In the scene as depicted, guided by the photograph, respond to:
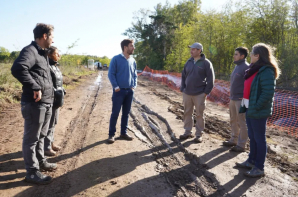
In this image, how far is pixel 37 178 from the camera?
3.30 meters

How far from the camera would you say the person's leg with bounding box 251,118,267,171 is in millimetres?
3589

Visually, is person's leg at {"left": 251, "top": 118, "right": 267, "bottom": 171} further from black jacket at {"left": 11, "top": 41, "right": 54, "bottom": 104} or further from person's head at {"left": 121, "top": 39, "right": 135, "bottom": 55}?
black jacket at {"left": 11, "top": 41, "right": 54, "bottom": 104}

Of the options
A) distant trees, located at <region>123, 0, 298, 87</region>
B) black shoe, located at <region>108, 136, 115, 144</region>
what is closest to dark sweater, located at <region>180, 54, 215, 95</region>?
black shoe, located at <region>108, 136, 115, 144</region>

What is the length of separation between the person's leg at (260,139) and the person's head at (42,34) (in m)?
3.35

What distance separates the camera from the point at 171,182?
11.3 feet

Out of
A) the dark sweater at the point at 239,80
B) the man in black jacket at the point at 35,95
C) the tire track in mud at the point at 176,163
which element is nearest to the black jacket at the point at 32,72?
the man in black jacket at the point at 35,95

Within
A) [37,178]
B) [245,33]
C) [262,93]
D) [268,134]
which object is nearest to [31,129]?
[37,178]

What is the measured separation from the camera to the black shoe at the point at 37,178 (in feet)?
10.8

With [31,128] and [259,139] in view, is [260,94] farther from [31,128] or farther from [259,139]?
[31,128]

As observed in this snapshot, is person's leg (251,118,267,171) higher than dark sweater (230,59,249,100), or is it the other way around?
dark sweater (230,59,249,100)

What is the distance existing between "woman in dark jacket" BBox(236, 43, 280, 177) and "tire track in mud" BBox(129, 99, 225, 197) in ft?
2.50

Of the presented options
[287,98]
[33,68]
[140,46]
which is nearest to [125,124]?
[33,68]

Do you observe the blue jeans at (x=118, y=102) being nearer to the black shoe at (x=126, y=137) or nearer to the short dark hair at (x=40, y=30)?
the black shoe at (x=126, y=137)

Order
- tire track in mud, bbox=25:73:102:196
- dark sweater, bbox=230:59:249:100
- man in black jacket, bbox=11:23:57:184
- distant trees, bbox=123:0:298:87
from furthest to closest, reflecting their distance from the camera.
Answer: distant trees, bbox=123:0:298:87 → dark sweater, bbox=230:59:249:100 → tire track in mud, bbox=25:73:102:196 → man in black jacket, bbox=11:23:57:184
